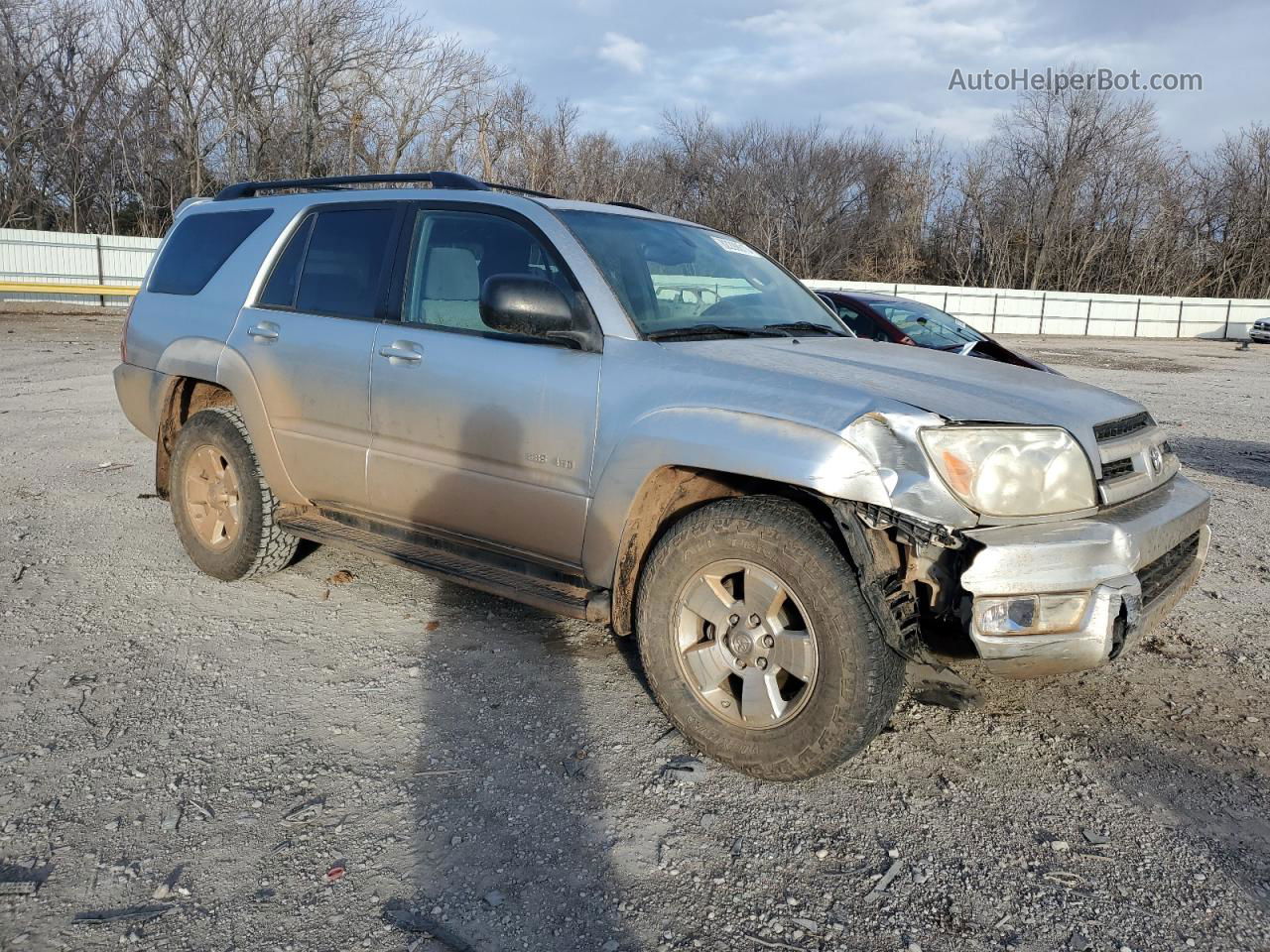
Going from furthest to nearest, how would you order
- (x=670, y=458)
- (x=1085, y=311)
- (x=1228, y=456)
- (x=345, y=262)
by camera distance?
(x=1085, y=311) < (x=1228, y=456) < (x=345, y=262) < (x=670, y=458)

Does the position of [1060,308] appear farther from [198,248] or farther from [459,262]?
[459,262]

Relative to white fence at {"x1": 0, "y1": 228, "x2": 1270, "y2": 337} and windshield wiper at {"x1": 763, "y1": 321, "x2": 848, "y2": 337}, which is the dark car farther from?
white fence at {"x1": 0, "y1": 228, "x2": 1270, "y2": 337}

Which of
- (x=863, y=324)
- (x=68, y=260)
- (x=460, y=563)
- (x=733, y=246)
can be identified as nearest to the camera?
(x=460, y=563)

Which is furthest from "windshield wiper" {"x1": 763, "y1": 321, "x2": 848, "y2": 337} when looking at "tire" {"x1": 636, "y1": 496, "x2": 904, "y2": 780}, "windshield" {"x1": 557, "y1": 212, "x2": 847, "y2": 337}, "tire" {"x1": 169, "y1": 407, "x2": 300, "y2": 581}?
"tire" {"x1": 169, "y1": 407, "x2": 300, "y2": 581}

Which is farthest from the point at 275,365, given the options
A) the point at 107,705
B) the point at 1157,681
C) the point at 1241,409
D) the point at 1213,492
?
the point at 1241,409

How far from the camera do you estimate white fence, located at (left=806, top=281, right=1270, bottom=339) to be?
3541cm

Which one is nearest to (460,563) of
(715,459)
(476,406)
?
(476,406)

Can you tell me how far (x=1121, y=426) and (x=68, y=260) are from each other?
29170mm

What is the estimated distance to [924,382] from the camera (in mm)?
3111

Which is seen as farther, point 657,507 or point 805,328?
point 805,328

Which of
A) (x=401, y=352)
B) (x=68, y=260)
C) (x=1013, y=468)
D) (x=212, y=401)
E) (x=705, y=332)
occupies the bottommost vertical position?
(x=212, y=401)

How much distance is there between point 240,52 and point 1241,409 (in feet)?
102

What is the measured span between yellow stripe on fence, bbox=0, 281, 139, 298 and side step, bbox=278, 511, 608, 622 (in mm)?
23531

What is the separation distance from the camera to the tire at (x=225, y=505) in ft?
15.1
